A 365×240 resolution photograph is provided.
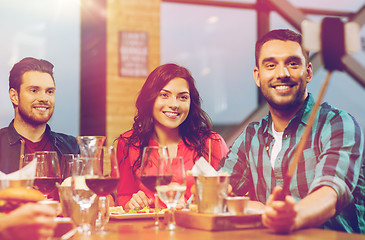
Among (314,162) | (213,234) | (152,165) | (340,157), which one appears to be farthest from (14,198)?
(314,162)

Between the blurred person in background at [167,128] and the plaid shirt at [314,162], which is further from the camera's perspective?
the blurred person in background at [167,128]

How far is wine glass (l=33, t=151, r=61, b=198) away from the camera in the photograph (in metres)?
→ 1.67

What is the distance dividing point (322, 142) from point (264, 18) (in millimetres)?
3094

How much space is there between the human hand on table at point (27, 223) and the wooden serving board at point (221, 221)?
0.47 m

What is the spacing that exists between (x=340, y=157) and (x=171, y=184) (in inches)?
26.3

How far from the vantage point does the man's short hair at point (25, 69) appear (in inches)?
104

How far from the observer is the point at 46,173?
1674 millimetres

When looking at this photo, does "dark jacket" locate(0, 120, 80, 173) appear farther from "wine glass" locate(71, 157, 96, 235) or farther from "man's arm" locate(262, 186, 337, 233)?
"man's arm" locate(262, 186, 337, 233)

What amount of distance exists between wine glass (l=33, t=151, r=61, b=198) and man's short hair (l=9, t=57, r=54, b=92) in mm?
1096

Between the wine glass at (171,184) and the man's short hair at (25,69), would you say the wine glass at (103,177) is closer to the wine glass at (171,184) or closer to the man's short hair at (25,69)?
the wine glass at (171,184)

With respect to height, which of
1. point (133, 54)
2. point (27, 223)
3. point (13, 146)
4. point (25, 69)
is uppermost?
point (133, 54)

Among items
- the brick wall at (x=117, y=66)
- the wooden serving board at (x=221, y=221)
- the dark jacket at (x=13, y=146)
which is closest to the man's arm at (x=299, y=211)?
the wooden serving board at (x=221, y=221)

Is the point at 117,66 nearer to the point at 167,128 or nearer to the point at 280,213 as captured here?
the point at 167,128

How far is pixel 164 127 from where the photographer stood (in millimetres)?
2688
